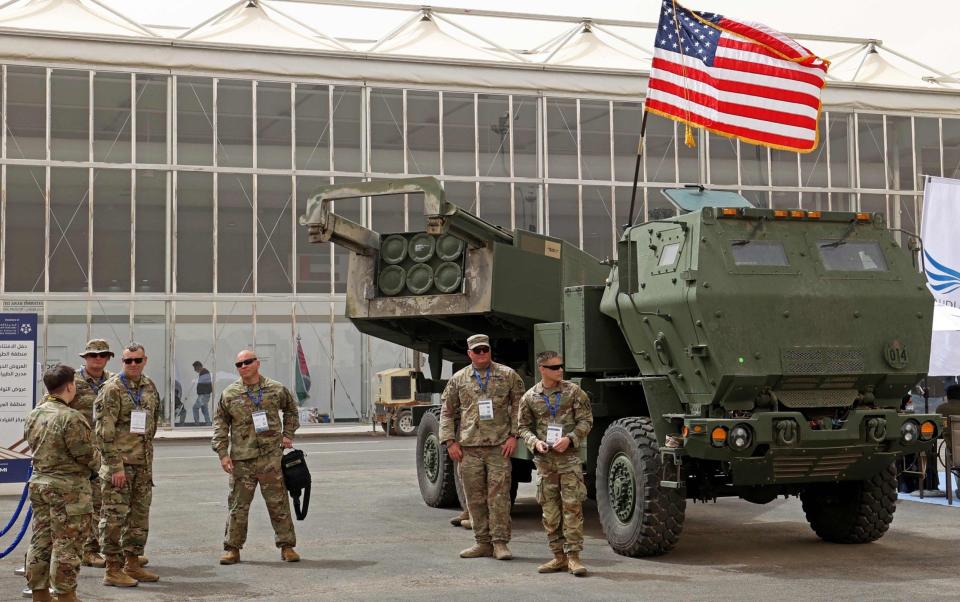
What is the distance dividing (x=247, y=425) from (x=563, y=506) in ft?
9.27

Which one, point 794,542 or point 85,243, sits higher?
point 85,243

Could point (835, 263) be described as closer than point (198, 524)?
Yes

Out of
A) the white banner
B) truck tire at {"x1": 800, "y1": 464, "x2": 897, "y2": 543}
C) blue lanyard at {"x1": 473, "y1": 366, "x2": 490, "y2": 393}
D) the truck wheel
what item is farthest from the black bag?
the truck wheel

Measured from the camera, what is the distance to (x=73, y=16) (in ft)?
112

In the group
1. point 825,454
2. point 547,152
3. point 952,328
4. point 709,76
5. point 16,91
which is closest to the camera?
point 825,454

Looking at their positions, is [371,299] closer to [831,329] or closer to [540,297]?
[540,297]

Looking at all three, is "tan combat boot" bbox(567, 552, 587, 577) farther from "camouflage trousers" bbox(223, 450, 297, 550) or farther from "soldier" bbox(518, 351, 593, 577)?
"camouflage trousers" bbox(223, 450, 297, 550)

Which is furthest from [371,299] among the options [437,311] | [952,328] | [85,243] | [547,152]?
[547,152]

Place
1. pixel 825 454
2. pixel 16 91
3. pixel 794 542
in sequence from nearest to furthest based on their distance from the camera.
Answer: pixel 825 454
pixel 794 542
pixel 16 91

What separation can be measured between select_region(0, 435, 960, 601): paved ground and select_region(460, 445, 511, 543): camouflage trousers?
0.32m

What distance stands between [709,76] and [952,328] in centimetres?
503

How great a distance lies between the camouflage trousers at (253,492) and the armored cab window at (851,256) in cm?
511

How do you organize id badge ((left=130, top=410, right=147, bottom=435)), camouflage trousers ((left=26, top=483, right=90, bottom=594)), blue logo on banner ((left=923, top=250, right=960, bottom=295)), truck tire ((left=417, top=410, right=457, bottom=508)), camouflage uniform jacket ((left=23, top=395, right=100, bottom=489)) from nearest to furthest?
camouflage trousers ((left=26, top=483, right=90, bottom=594))
camouflage uniform jacket ((left=23, top=395, right=100, bottom=489))
id badge ((left=130, top=410, right=147, bottom=435))
truck tire ((left=417, top=410, right=457, bottom=508))
blue logo on banner ((left=923, top=250, right=960, bottom=295))

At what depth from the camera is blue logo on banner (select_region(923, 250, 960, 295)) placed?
16.4m
